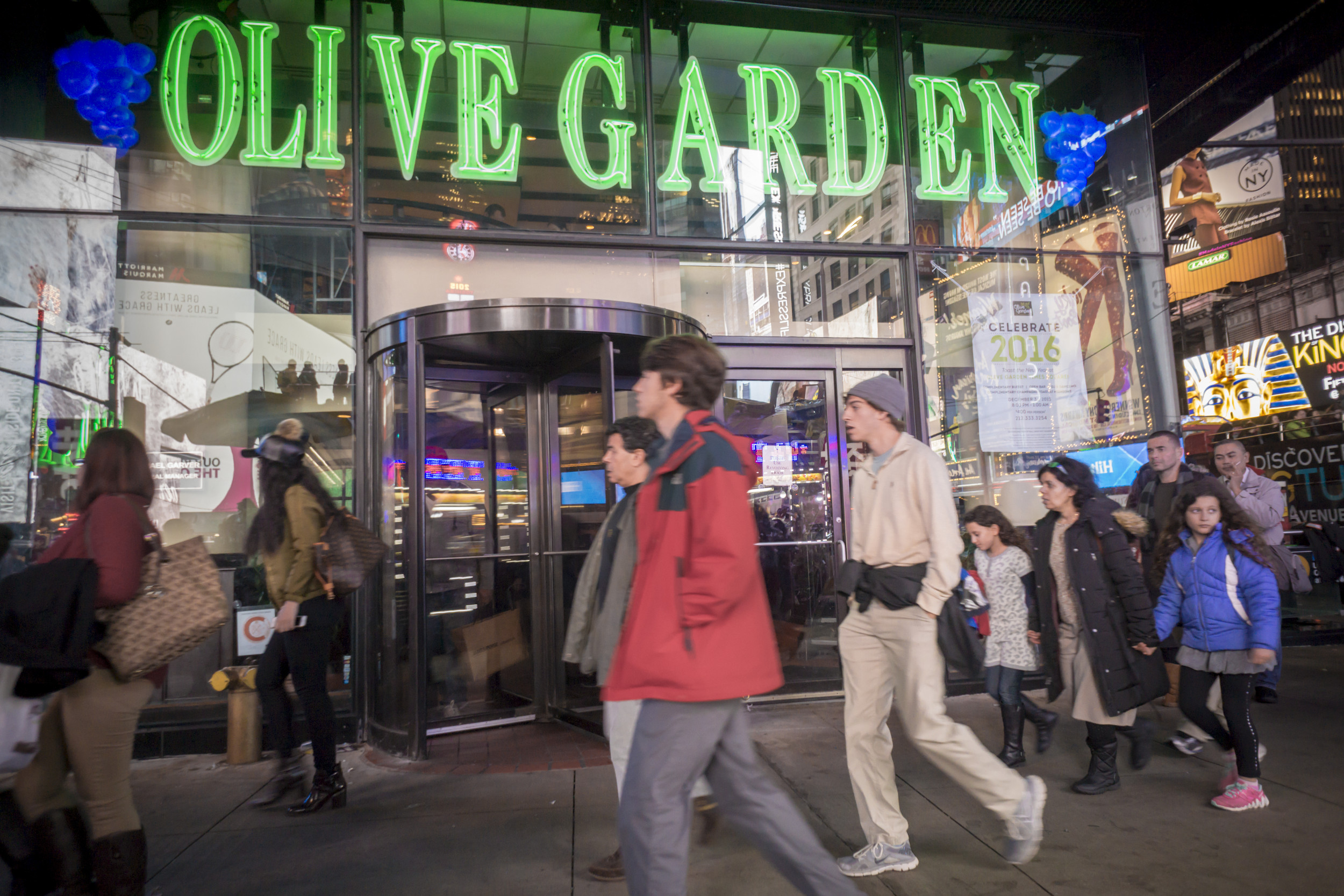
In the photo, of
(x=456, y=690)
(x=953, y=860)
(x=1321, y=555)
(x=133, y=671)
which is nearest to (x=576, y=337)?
(x=456, y=690)

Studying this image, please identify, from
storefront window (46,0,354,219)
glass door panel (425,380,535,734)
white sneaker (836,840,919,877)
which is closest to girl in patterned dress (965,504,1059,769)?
white sneaker (836,840,919,877)

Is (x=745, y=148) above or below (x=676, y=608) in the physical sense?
above

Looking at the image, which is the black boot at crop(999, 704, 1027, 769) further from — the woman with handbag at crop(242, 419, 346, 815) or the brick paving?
the woman with handbag at crop(242, 419, 346, 815)

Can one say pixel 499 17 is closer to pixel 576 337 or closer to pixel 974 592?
pixel 576 337

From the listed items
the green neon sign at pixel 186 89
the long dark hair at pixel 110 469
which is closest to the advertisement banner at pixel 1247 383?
the green neon sign at pixel 186 89

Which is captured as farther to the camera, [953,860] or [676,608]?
[953,860]

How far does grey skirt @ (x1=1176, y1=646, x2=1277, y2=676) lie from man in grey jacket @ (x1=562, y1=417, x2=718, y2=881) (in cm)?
254

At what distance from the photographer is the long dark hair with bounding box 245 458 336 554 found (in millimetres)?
4172

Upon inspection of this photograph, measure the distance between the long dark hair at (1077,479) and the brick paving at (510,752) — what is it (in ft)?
9.87

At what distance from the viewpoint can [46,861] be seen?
9.20 feet

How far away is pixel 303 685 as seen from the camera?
4.14 meters

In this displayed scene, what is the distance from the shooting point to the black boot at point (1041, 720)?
4680 millimetres

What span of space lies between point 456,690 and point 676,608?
418 cm

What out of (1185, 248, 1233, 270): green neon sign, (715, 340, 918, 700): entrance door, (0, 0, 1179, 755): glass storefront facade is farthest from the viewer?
(1185, 248, 1233, 270): green neon sign
